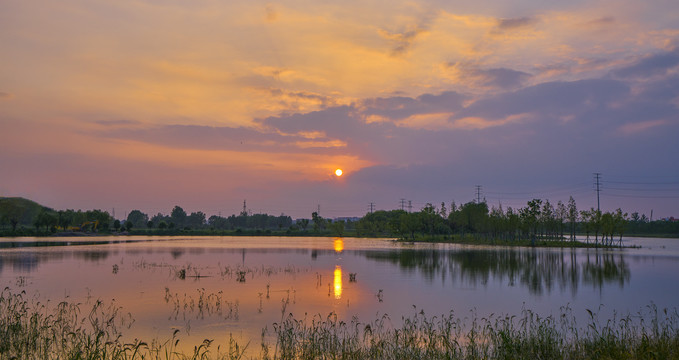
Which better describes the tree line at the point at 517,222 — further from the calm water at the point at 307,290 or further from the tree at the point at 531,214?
the calm water at the point at 307,290

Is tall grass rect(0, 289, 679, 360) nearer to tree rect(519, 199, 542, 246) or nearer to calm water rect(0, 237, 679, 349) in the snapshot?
calm water rect(0, 237, 679, 349)

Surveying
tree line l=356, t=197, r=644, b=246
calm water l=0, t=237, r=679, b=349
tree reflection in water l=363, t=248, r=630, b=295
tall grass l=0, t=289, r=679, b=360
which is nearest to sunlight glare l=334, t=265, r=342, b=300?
calm water l=0, t=237, r=679, b=349

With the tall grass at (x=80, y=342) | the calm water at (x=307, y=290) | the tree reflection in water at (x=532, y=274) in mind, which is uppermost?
the tall grass at (x=80, y=342)

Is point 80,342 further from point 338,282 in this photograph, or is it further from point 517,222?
point 517,222

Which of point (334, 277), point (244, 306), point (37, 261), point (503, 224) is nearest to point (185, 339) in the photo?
point (244, 306)

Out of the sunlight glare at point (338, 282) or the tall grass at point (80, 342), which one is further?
the sunlight glare at point (338, 282)

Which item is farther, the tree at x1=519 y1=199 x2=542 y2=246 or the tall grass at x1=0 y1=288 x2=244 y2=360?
the tree at x1=519 y1=199 x2=542 y2=246

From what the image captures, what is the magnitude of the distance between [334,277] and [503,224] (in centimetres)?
9111

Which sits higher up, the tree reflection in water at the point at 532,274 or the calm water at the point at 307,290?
the calm water at the point at 307,290

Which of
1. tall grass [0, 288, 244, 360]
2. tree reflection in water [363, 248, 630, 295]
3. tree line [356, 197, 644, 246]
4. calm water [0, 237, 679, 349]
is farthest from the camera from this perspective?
tree line [356, 197, 644, 246]

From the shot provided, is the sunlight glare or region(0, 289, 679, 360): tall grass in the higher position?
region(0, 289, 679, 360): tall grass

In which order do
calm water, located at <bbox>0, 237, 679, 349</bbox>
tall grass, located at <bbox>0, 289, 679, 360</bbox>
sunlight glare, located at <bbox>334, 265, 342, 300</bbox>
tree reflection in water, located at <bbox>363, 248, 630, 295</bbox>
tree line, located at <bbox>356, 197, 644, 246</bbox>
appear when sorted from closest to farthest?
tall grass, located at <bbox>0, 289, 679, 360</bbox>, calm water, located at <bbox>0, 237, 679, 349</bbox>, sunlight glare, located at <bbox>334, 265, 342, 300</bbox>, tree reflection in water, located at <bbox>363, 248, 630, 295</bbox>, tree line, located at <bbox>356, 197, 644, 246</bbox>

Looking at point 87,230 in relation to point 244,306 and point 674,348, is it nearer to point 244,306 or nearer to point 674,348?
point 244,306

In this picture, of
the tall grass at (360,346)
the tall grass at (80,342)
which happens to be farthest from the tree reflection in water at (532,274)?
the tall grass at (80,342)
